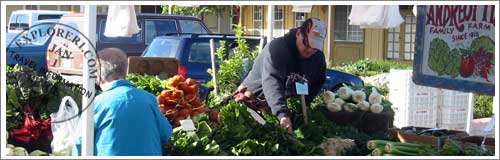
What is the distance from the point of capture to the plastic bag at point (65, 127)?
4289 mm

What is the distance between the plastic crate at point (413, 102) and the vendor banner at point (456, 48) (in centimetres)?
438

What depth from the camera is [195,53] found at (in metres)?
10.9

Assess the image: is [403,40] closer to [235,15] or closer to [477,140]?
[235,15]

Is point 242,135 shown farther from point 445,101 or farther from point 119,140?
point 445,101

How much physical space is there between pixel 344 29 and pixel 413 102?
34.9ft

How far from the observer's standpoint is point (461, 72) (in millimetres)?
4738

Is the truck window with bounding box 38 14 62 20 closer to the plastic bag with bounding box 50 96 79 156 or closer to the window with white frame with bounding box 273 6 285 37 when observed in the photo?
the window with white frame with bounding box 273 6 285 37

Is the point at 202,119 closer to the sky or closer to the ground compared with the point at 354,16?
closer to the ground

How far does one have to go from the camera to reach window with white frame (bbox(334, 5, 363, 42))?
19625 millimetres

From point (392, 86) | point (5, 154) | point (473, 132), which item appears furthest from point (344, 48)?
point (5, 154)

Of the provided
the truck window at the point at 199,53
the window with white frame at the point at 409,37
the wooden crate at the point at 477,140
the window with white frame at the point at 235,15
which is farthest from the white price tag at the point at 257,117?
the window with white frame at the point at 235,15

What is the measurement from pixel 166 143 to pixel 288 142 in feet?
2.69

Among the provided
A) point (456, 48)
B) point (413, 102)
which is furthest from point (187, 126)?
point (413, 102)

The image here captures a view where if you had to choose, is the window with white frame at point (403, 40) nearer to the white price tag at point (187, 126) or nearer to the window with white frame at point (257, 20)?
the window with white frame at point (257, 20)
